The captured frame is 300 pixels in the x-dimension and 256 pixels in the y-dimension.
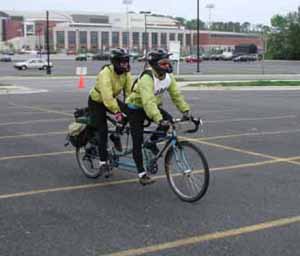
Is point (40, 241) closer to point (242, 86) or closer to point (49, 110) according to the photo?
point (49, 110)

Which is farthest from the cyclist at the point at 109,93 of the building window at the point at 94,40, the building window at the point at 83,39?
the building window at the point at 94,40

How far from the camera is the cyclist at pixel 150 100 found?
7.01 meters

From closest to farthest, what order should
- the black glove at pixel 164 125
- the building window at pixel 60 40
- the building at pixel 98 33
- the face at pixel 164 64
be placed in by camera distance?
1. the black glove at pixel 164 125
2. the face at pixel 164 64
3. the building at pixel 98 33
4. the building window at pixel 60 40

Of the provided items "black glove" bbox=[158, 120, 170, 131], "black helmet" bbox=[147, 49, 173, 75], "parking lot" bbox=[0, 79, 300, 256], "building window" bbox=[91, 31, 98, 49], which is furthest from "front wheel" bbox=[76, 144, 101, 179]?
"building window" bbox=[91, 31, 98, 49]

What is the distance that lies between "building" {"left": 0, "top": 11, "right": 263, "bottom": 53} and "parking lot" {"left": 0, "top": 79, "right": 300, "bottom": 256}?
133 meters

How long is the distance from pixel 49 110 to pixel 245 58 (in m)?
91.5

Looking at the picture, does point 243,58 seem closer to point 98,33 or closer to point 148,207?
point 98,33

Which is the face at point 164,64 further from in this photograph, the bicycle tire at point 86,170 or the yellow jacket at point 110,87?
the bicycle tire at point 86,170

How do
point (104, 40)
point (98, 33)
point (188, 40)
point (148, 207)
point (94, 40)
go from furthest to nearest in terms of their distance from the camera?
point (188, 40)
point (104, 40)
point (94, 40)
point (98, 33)
point (148, 207)

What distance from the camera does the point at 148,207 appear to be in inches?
264

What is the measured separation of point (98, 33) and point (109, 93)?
147590 mm

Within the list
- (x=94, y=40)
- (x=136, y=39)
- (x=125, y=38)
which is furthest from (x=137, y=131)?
(x=94, y=40)

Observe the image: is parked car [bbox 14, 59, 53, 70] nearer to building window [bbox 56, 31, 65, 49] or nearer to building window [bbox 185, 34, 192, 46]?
→ building window [bbox 56, 31, 65, 49]

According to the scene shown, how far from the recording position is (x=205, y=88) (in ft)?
105
